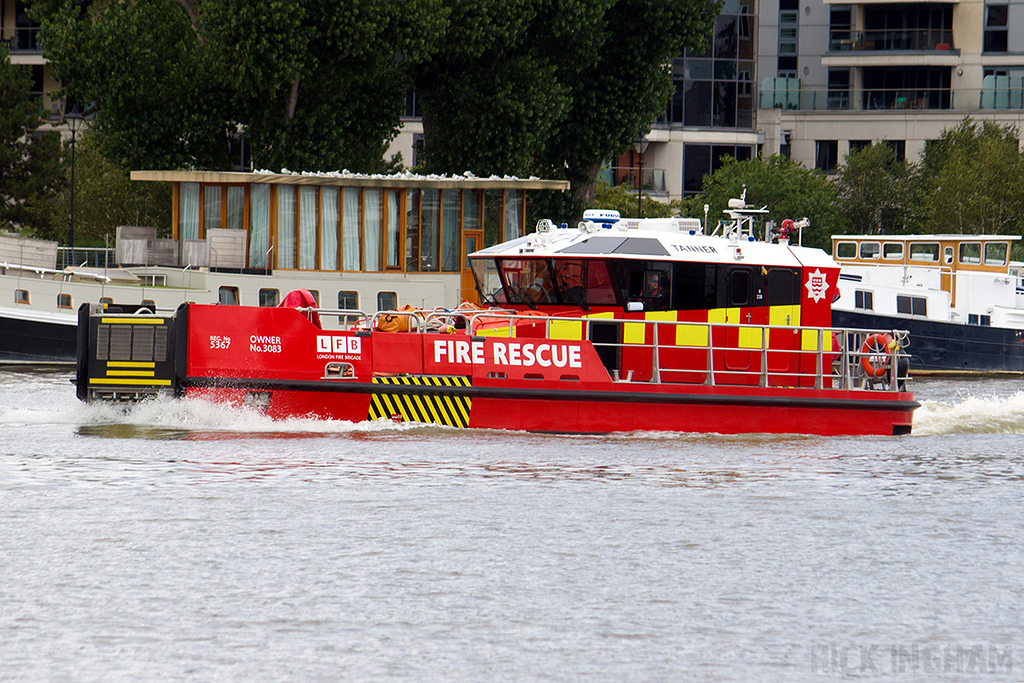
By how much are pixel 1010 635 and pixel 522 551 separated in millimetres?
3597

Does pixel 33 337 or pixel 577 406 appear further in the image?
pixel 33 337

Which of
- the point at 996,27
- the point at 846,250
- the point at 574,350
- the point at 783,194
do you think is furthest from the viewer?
the point at 996,27

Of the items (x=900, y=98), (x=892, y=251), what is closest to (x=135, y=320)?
(x=892, y=251)

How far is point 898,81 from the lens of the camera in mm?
58812

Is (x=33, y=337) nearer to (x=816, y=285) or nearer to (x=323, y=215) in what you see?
(x=323, y=215)

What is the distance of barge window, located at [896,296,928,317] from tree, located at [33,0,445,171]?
503 inches

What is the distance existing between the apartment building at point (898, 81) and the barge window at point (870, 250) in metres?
26.5

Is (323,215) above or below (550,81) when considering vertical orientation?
below

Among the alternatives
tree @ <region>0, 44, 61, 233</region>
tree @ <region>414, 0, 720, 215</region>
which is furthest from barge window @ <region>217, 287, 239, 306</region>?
tree @ <region>0, 44, 61, 233</region>

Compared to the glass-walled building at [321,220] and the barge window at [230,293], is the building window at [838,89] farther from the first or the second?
the barge window at [230,293]

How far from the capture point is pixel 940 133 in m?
55.6

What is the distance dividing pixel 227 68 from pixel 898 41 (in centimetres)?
3747

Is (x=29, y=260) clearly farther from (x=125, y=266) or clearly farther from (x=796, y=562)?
(x=796, y=562)

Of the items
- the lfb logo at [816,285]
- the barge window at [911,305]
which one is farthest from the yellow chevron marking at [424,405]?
the barge window at [911,305]
